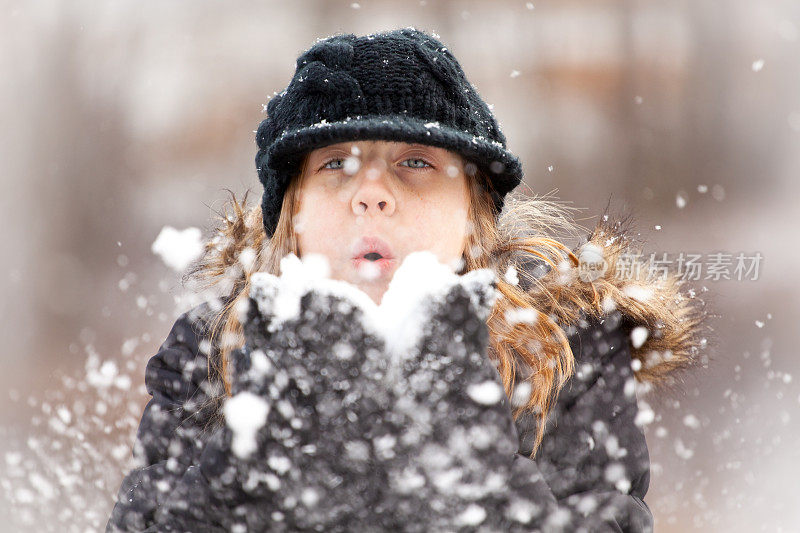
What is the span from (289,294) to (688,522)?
843 millimetres

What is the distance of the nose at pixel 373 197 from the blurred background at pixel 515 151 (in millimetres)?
611

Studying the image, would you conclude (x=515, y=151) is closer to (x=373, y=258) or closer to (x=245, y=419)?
(x=373, y=258)

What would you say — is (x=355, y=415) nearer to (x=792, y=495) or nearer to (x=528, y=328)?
(x=528, y=328)

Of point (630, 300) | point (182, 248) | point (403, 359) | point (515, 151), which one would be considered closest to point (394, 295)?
point (403, 359)

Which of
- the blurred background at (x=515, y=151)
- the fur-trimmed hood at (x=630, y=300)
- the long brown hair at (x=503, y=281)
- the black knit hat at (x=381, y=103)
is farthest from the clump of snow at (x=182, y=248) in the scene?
the fur-trimmed hood at (x=630, y=300)

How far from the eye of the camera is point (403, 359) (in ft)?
1.97

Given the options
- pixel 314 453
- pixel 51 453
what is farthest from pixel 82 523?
pixel 314 453

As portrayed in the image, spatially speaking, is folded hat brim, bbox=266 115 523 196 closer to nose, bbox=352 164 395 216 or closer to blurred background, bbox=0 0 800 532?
nose, bbox=352 164 395 216

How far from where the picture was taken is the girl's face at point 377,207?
65 centimetres

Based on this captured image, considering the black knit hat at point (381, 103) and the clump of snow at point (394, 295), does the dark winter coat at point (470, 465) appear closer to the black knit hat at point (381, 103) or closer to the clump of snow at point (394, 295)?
the clump of snow at point (394, 295)

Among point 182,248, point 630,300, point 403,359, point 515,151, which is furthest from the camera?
point 515,151

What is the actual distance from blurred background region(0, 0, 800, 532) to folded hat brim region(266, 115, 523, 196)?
557mm

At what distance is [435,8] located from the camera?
3.96ft

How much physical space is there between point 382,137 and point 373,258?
0.34ft
